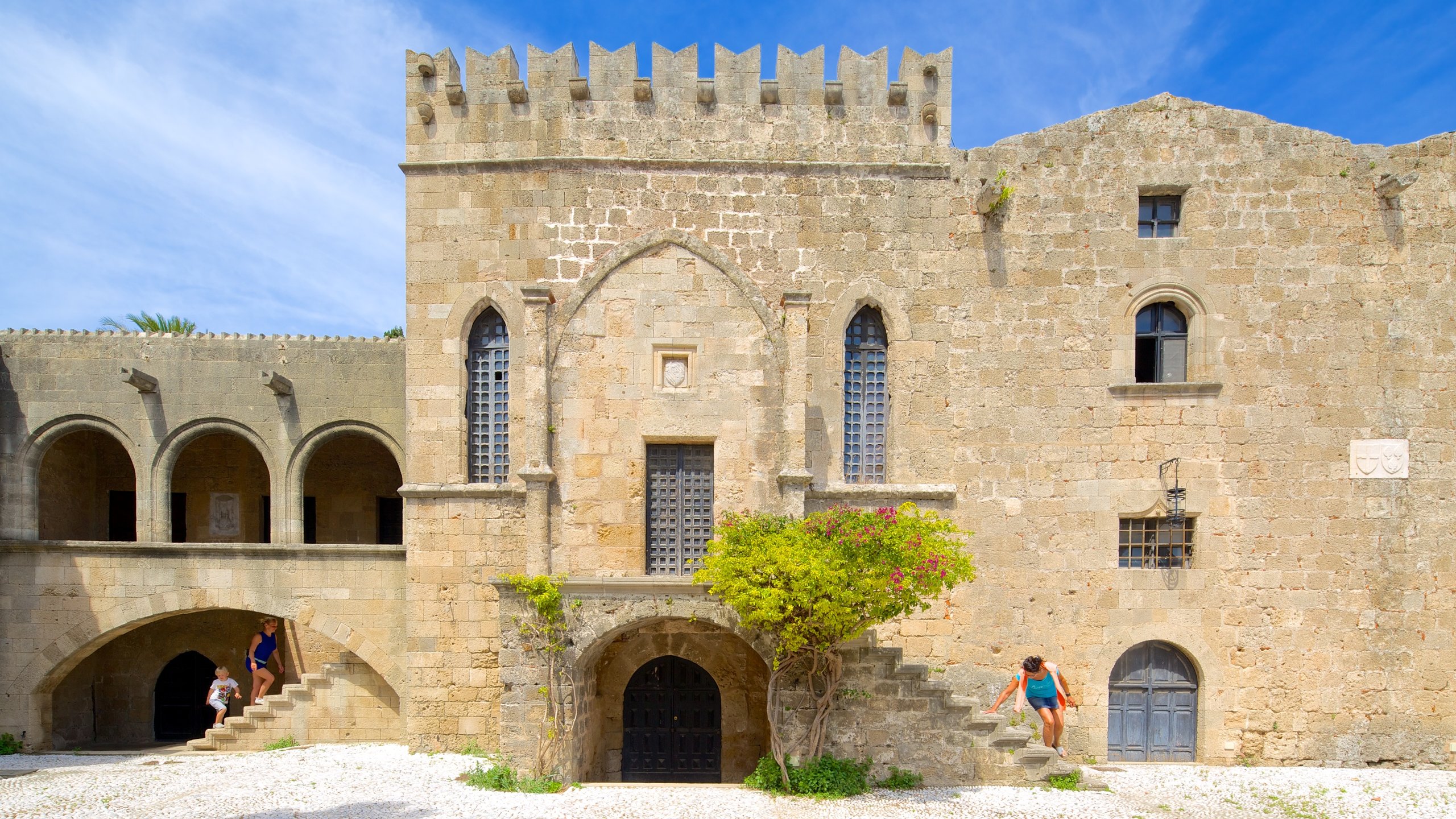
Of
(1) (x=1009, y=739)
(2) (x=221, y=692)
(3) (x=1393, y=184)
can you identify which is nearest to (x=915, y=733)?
(1) (x=1009, y=739)

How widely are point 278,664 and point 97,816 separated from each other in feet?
15.4

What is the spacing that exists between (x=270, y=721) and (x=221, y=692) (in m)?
1.77

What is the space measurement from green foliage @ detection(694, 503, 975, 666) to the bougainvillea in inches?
0.4

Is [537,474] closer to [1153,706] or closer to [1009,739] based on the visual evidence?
[1009,739]

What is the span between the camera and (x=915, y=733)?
8992 mm

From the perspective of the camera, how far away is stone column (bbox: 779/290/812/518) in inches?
376

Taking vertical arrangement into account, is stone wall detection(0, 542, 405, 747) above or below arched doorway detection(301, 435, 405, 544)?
below

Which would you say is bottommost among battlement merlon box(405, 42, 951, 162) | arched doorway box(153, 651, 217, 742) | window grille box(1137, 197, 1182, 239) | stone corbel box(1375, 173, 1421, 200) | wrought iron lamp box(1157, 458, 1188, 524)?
arched doorway box(153, 651, 217, 742)

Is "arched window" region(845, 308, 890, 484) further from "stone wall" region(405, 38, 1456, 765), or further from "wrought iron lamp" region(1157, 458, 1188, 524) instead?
"wrought iron lamp" region(1157, 458, 1188, 524)

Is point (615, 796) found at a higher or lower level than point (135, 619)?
lower

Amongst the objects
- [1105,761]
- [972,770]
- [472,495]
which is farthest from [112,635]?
[1105,761]

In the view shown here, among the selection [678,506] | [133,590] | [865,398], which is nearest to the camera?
[678,506]

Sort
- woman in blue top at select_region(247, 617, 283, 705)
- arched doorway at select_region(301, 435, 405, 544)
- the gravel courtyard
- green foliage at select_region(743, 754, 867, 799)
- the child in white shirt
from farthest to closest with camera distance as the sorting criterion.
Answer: arched doorway at select_region(301, 435, 405, 544), woman in blue top at select_region(247, 617, 283, 705), the child in white shirt, green foliage at select_region(743, 754, 867, 799), the gravel courtyard

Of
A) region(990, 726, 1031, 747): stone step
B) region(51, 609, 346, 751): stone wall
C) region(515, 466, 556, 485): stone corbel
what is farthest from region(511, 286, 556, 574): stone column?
region(51, 609, 346, 751): stone wall
